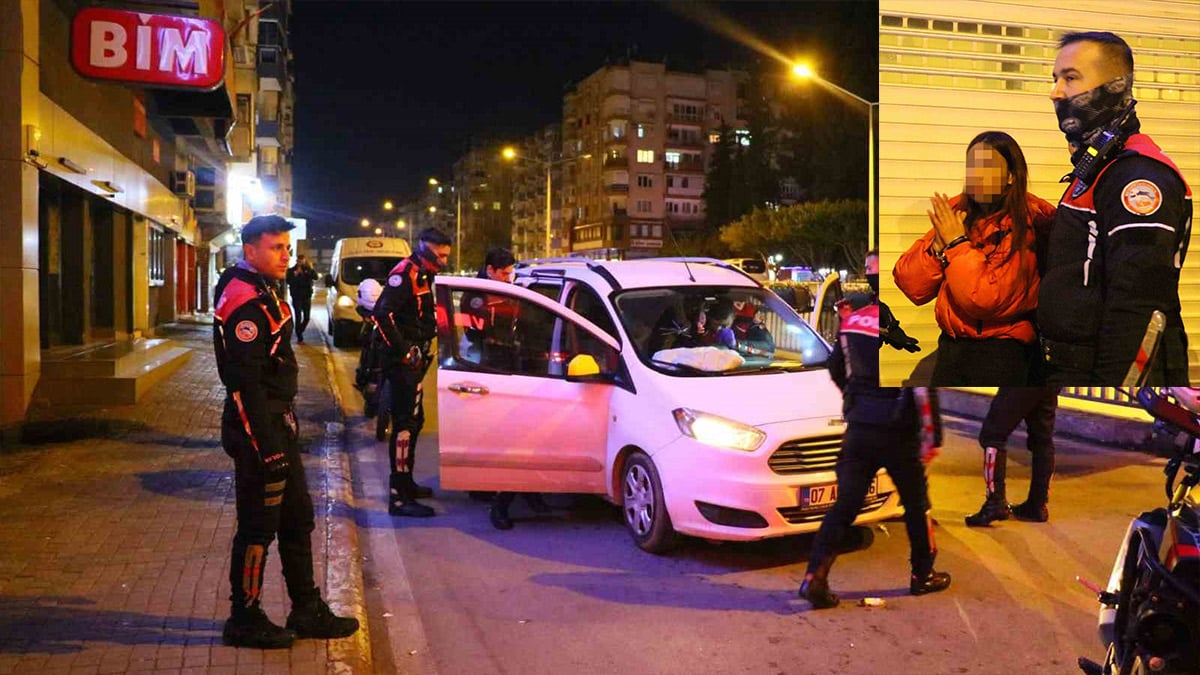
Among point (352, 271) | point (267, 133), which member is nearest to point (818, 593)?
point (352, 271)

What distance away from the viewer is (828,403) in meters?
5.92

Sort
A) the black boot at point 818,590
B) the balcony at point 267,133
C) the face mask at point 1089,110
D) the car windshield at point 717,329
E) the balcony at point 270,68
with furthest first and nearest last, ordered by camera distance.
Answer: the balcony at point 270,68 → the balcony at point 267,133 → the car windshield at point 717,329 → the black boot at point 818,590 → the face mask at point 1089,110

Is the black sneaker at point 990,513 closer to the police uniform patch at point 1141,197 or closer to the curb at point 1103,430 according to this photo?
the curb at point 1103,430

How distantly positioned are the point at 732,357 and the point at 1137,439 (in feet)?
16.9

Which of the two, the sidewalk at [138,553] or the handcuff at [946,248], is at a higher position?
the handcuff at [946,248]

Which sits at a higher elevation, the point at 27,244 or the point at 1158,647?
the point at 27,244

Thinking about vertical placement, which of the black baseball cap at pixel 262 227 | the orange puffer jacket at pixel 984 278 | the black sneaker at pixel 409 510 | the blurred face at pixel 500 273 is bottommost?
the black sneaker at pixel 409 510

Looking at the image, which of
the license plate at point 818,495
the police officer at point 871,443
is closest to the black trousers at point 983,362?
Result: the police officer at point 871,443

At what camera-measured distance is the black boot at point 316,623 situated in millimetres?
4992

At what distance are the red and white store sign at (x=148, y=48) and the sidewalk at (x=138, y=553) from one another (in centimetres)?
407

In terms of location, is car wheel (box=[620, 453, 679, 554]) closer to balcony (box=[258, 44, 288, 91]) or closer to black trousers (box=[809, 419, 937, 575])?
black trousers (box=[809, 419, 937, 575])

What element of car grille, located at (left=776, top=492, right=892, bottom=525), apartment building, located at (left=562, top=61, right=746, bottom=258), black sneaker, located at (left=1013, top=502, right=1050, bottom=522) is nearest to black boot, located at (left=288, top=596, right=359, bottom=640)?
car grille, located at (left=776, top=492, right=892, bottom=525)

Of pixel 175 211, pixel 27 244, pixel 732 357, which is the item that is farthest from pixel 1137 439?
pixel 175 211

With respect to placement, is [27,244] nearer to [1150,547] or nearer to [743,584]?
[743,584]
